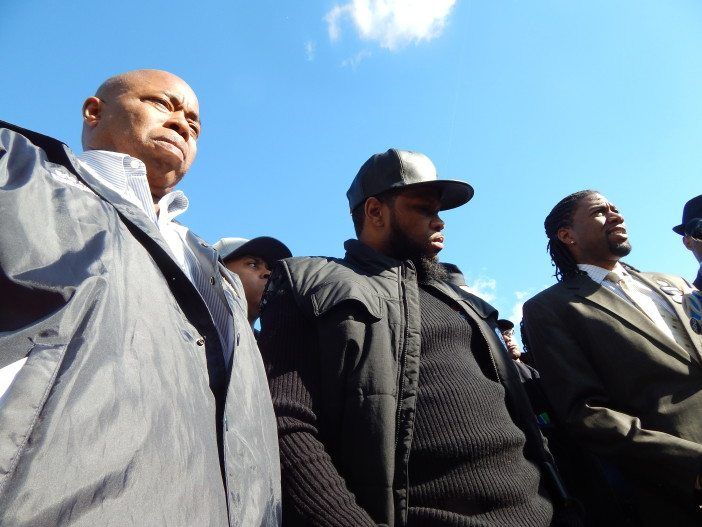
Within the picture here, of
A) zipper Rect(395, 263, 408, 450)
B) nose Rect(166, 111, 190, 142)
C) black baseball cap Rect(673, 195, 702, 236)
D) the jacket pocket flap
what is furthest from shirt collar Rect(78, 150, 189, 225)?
black baseball cap Rect(673, 195, 702, 236)

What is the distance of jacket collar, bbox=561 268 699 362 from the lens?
2686 mm

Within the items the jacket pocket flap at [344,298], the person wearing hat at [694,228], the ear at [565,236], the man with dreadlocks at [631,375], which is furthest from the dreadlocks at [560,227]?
the jacket pocket flap at [344,298]

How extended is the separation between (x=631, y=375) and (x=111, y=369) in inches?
96.0

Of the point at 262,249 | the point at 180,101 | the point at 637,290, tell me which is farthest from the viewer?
the point at 262,249

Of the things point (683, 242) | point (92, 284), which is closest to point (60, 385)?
point (92, 284)

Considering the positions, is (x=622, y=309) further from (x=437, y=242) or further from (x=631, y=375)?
(x=437, y=242)

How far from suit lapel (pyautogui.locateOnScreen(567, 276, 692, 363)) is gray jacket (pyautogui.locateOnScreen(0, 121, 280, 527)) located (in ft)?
6.80

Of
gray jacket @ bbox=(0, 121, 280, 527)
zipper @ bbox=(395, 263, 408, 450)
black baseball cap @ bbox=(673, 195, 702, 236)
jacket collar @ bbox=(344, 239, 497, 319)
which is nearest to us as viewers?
gray jacket @ bbox=(0, 121, 280, 527)

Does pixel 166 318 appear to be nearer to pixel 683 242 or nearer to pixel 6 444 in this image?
pixel 6 444

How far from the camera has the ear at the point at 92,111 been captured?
2.13 m

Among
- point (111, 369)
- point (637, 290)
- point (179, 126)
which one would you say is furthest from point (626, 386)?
point (111, 369)

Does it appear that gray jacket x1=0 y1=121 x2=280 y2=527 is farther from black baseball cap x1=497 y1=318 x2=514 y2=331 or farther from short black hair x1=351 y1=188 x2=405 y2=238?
black baseball cap x1=497 y1=318 x2=514 y2=331

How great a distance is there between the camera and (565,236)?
3.78m

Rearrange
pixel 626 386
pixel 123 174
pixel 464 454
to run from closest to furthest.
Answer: pixel 123 174 < pixel 464 454 < pixel 626 386
